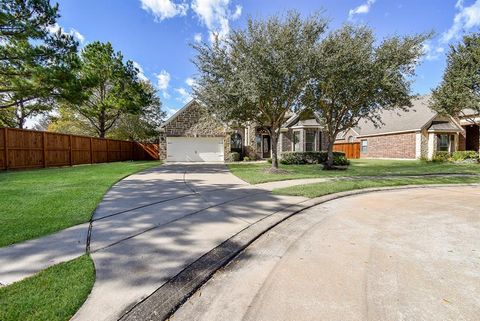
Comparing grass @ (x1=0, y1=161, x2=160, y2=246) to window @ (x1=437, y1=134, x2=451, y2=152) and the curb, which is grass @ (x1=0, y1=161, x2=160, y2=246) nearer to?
the curb

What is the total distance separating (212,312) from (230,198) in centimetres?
A: 409

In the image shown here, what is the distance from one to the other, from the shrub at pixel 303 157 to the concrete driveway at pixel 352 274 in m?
13.3

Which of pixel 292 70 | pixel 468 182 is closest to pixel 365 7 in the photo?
pixel 292 70

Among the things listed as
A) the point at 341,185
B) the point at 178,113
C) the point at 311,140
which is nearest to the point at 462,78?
the point at 311,140

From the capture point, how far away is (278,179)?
368 inches

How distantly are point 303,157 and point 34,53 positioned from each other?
17.0m

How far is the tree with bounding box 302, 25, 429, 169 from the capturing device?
1060 cm

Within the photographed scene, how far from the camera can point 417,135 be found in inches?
836

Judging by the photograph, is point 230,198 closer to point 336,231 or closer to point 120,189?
point 336,231

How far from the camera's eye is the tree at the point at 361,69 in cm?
1060

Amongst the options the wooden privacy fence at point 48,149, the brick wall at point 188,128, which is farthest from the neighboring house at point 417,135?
the wooden privacy fence at point 48,149

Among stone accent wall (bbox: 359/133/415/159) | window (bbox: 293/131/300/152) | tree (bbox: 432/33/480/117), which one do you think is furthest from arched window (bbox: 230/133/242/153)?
stone accent wall (bbox: 359/133/415/159)

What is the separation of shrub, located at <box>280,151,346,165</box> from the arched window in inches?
190

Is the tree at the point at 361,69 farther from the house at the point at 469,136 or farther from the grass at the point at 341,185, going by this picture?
the house at the point at 469,136
